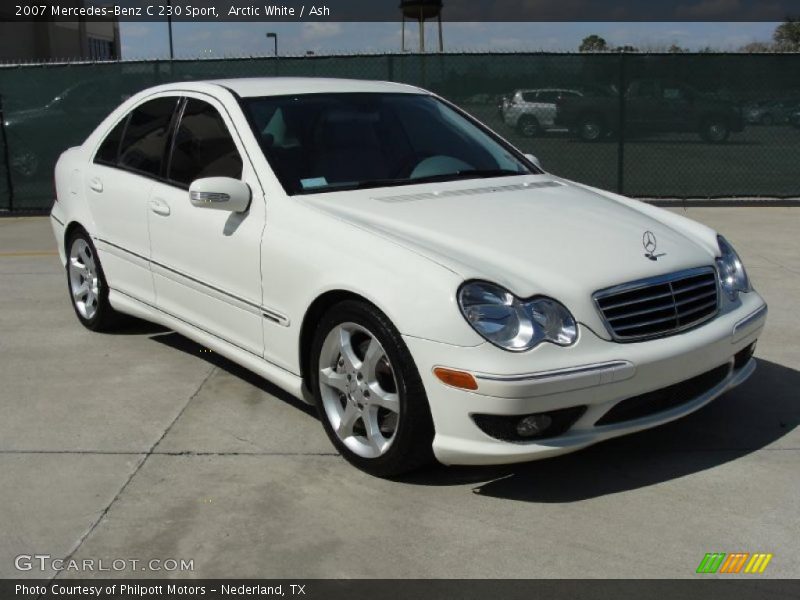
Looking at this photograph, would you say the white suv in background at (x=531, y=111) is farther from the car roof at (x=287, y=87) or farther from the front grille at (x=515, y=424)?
the front grille at (x=515, y=424)

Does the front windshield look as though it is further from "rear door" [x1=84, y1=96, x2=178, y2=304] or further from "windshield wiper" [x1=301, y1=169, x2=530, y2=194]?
"rear door" [x1=84, y1=96, x2=178, y2=304]

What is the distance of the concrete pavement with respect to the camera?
340 cm

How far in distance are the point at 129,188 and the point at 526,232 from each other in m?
2.52

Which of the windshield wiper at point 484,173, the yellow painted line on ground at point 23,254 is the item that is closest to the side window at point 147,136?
the windshield wiper at point 484,173

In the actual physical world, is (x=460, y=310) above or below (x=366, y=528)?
above

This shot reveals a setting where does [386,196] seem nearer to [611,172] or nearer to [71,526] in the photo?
[71,526]

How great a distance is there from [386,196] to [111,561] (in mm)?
2066

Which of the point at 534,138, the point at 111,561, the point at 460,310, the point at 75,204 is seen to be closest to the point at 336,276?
the point at 460,310

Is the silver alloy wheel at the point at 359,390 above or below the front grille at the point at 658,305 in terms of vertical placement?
below

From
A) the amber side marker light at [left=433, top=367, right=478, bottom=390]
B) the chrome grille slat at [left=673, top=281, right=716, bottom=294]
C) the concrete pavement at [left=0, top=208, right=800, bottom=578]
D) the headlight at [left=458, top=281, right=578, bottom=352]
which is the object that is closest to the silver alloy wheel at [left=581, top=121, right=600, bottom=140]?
the concrete pavement at [left=0, top=208, right=800, bottom=578]

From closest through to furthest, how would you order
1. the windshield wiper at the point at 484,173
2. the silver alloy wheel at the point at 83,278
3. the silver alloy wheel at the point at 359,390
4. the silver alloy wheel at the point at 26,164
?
the silver alloy wheel at the point at 359,390 → the windshield wiper at the point at 484,173 → the silver alloy wheel at the point at 83,278 → the silver alloy wheel at the point at 26,164

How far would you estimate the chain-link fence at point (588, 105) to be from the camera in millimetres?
11219

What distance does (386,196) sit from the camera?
15.0 ft

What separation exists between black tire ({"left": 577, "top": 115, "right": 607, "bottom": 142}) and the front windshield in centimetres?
615
